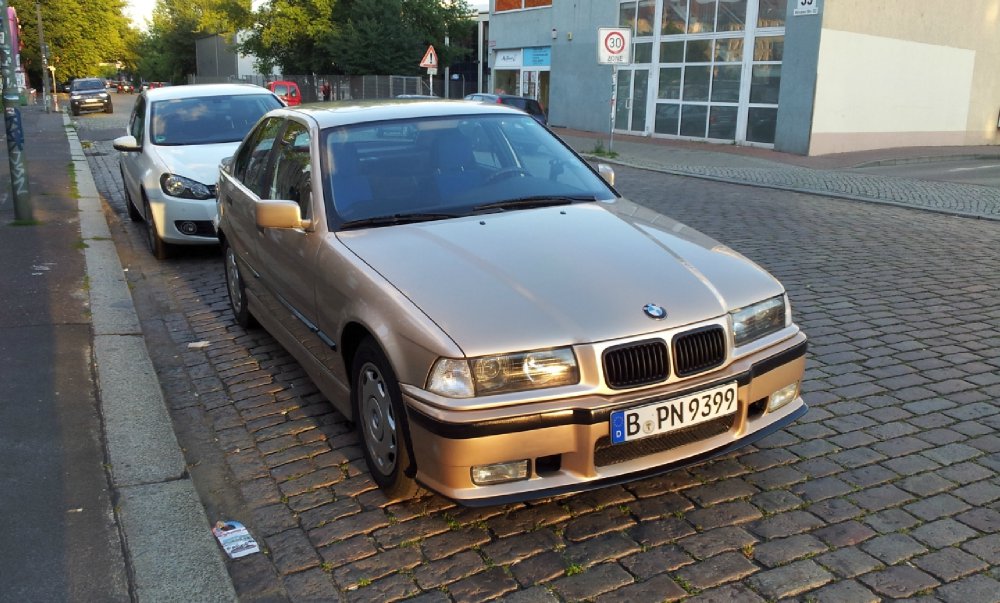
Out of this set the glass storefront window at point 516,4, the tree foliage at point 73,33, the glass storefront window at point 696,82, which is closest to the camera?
the glass storefront window at point 696,82

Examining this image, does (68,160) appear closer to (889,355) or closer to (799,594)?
(889,355)

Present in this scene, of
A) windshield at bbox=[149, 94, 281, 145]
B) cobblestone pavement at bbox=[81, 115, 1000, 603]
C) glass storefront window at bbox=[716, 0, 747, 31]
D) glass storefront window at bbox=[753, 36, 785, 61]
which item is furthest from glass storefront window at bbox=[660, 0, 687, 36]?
cobblestone pavement at bbox=[81, 115, 1000, 603]

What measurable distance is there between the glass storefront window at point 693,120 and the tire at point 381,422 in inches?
913

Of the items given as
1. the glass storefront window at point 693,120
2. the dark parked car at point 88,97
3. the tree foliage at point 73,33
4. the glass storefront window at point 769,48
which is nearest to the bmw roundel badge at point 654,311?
the glass storefront window at point 769,48

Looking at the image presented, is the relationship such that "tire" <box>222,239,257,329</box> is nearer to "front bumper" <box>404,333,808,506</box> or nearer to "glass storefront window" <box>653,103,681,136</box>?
"front bumper" <box>404,333,808,506</box>

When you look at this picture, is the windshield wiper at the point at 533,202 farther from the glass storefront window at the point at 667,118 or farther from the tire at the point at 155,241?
the glass storefront window at the point at 667,118

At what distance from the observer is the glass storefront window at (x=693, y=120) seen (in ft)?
83.6

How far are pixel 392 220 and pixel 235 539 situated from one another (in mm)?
1653

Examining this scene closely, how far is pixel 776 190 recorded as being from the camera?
1467 cm

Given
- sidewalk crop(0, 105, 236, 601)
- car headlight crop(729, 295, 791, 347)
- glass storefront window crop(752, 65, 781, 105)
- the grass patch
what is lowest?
sidewalk crop(0, 105, 236, 601)

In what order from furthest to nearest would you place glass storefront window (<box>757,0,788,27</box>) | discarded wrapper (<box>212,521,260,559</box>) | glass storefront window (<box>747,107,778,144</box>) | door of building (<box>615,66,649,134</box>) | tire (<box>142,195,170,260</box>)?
door of building (<box>615,66,649,134</box>) < glass storefront window (<box>747,107,778,144</box>) < glass storefront window (<box>757,0,788,27</box>) < tire (<box>142,195,170,260</box>) < discarded wrapper (<box>212,521,260,559</box>)

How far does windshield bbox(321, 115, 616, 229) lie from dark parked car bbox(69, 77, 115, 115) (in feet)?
126

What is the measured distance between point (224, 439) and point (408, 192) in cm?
161

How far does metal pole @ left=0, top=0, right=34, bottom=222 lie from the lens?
9.72 m
